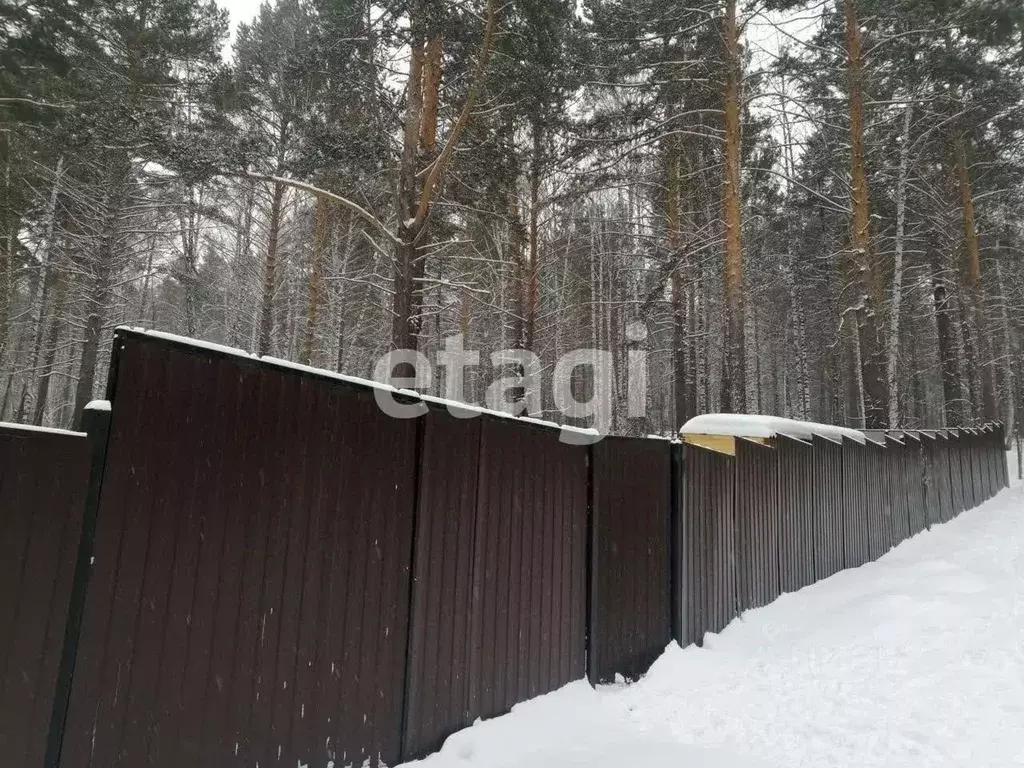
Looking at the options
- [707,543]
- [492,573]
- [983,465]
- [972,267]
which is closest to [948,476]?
[983,465]

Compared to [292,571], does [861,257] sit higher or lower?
higher

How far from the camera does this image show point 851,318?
1916cm

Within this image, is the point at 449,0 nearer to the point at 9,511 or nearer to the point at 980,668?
the point at 9,511

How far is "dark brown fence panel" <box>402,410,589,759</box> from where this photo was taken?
3322 mm

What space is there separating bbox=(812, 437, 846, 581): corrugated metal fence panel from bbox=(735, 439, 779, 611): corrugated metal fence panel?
129 cm

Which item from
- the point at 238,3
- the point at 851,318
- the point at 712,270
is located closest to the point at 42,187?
the point at 238,3

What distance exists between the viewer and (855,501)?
28.1 feet

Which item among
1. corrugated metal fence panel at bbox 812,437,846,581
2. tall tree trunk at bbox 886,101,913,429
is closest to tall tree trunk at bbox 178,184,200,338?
corrugated metal fence panel at bbox 812,437,846,581

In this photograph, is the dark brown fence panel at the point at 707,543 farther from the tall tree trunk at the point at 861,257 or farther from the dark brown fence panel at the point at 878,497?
the tall tree trunk at the point at 861,257

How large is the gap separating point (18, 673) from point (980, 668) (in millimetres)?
5577

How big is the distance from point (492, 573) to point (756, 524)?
12.3ft

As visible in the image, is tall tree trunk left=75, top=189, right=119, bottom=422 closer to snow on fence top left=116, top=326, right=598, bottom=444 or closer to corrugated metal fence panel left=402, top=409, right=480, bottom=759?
snow on fence top left=116, top=326, right=598, bottom=444

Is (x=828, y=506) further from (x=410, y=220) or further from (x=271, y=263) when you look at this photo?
(x=271, y=263)

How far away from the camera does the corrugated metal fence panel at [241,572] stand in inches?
88.0
